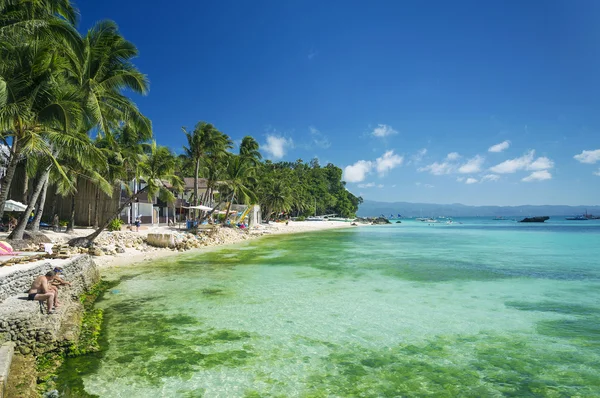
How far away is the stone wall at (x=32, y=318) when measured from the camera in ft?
18.1

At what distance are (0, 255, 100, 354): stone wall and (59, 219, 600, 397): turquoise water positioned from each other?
1.77 ft

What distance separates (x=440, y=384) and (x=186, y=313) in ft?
18.4

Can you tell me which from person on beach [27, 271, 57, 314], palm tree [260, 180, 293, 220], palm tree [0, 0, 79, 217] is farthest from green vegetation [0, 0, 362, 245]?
palm tree [260, 180, 293, 220]

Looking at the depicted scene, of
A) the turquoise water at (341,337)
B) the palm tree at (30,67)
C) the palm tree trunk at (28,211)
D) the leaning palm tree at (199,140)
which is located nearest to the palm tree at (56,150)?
the palm tree trunk at (28,211)

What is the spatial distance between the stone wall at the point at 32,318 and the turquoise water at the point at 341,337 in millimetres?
540

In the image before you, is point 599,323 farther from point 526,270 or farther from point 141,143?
point 141,143

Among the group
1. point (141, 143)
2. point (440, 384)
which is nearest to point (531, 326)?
point (440, 384)

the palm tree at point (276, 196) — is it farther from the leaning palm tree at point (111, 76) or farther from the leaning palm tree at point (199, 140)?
the leaning palm tree at point (111, 76)

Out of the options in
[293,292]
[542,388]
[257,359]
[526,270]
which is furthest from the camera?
[526,270]

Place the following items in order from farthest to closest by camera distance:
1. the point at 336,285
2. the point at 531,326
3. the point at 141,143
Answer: the point at 141,143
the point at 336,285
the point at 531,326

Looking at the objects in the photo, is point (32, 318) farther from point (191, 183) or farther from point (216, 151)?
point (191, 183)

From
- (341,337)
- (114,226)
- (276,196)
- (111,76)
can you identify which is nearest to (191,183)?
(276,196)

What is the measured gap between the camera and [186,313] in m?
8.38

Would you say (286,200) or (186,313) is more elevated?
(286,200)
